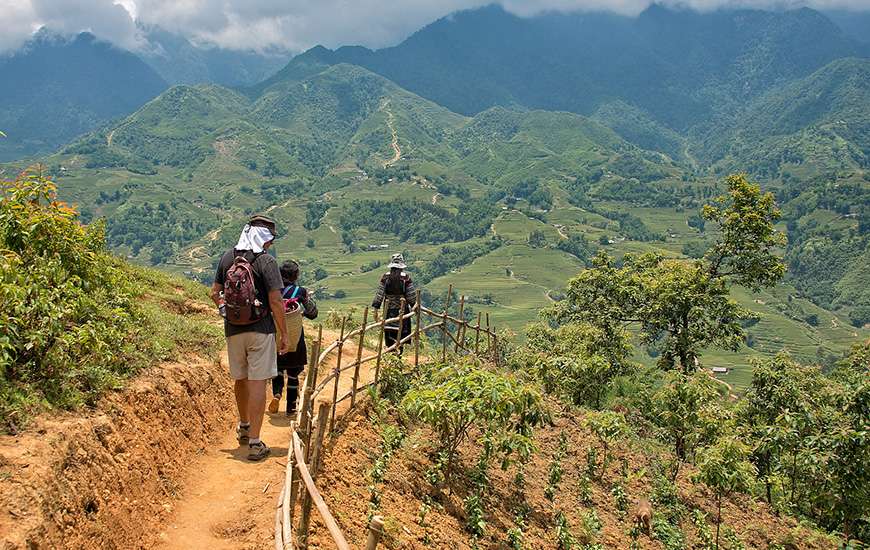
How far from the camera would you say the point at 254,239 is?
5137 mm

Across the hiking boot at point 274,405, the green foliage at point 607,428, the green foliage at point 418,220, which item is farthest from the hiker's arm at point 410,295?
the green foliage at point 418,220

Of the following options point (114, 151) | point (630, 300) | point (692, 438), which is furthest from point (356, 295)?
point (114, 151)

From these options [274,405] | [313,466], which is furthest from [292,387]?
[313,466]

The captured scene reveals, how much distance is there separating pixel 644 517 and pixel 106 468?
6.96 meters

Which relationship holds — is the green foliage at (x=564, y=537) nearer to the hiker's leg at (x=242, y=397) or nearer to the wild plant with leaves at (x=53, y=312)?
the hiker's leg at (x=242, y=397)

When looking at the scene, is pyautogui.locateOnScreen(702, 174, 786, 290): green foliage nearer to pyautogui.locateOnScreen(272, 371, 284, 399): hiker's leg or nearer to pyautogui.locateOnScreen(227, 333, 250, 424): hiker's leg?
pyautogui.locateOnScreen(272, 371, 284, 399): hiker's leg

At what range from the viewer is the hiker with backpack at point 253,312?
16.2 ft

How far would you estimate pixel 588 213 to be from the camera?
152 meters

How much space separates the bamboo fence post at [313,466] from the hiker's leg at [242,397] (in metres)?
1.13

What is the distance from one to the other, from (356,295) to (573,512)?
87909 millimetres

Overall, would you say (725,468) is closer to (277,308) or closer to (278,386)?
(278,386)

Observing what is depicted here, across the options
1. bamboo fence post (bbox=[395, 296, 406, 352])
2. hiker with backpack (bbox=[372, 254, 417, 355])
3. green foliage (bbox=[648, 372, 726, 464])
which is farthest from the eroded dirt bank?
green foliage (bbox=[648, 372, 726, 464])

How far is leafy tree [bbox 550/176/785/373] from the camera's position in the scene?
1473cm

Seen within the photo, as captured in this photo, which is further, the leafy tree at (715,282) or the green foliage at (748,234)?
the leafy tree at (715,282)
